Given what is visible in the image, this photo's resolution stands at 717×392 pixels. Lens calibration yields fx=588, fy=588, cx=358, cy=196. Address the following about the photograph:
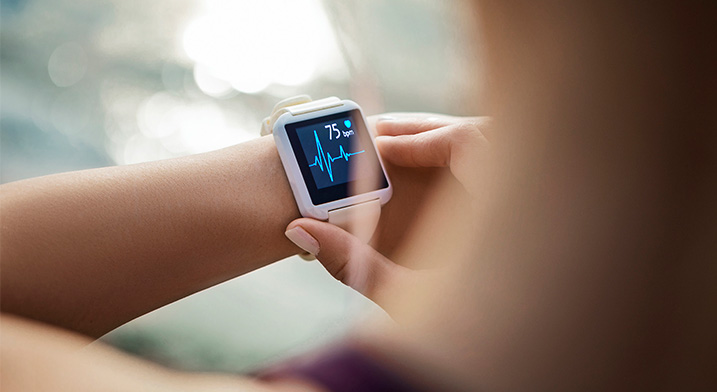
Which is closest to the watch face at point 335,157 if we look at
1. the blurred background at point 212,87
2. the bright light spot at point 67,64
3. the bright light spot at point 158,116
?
the blurred background at point 212,87

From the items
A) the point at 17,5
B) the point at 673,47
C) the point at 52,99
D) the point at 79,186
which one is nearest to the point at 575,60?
the point at 673,47

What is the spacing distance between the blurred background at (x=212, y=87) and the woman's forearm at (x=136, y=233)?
1.54 ft

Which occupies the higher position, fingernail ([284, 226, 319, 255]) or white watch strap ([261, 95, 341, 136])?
white watch strap ([261, 95, 341, 136])

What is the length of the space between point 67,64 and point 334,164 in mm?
1315

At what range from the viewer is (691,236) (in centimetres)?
68

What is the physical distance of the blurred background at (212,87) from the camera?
1646 mm

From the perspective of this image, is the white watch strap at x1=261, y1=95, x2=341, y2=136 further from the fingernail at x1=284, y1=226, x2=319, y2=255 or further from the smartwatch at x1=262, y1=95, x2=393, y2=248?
the fingernail at x1=284, y1=226, x2=319, y2=255

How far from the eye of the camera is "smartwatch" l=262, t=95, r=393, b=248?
1106 mm

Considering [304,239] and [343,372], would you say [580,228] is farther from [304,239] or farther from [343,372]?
[343,372]

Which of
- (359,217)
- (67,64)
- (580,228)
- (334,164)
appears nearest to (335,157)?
(334,164)

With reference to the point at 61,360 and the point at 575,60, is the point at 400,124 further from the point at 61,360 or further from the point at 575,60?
the point at 61,360

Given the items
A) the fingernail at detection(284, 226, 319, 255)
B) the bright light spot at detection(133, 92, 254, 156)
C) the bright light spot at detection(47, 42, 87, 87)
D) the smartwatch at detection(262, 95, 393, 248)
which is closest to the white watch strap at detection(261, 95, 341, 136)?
the smartwatch at detection(262, 95, 393, 248)

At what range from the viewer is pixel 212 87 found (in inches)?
80.7

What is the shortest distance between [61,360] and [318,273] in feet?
4.51
